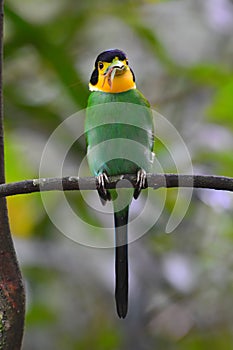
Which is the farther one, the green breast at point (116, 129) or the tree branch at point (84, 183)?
the green breast at point (116, 129)

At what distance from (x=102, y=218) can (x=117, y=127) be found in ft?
2.15

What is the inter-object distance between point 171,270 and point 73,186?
125 centimetres

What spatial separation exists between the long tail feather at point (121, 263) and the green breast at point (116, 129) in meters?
0.12

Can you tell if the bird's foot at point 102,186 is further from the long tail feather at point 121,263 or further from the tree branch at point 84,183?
the tree branch at point 84,183

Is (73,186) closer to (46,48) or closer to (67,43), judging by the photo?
(46,48)

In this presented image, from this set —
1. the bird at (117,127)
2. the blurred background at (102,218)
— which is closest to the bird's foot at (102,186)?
the bird at (117,127)

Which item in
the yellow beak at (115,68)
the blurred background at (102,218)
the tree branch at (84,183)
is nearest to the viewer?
the tree branch at (84,183)

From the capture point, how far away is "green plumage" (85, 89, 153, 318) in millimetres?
1354

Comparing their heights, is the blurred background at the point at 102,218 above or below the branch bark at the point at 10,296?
above

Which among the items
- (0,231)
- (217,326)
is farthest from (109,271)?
(0,231)

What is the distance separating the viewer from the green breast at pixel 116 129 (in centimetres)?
136

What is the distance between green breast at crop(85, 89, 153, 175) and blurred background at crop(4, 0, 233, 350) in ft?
1.22

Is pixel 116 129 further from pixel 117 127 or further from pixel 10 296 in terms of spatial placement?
pixel 10 296

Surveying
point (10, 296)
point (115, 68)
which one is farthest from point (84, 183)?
point (115, 68)
